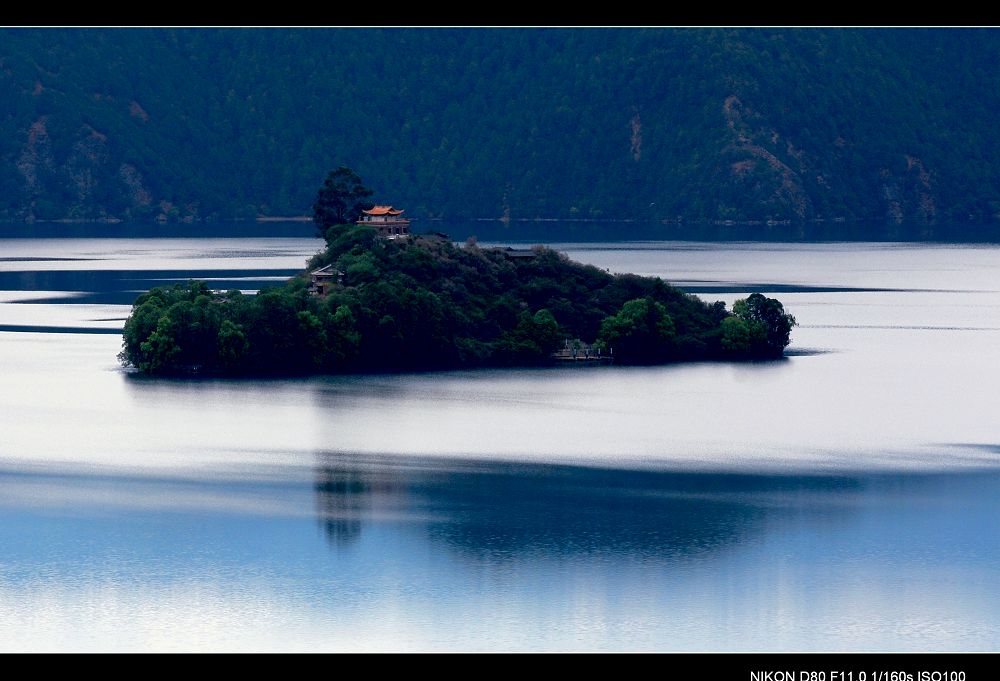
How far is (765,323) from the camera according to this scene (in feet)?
269

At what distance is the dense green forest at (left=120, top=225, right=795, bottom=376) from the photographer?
74.0 m

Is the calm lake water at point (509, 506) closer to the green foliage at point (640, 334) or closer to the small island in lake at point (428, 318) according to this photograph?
the small island in lake at point (428, 318)

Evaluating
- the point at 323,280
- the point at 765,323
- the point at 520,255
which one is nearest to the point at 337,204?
the point at 520,255

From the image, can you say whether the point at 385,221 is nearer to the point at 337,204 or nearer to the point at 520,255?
the point at 337,204

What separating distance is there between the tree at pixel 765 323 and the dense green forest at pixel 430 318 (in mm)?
65

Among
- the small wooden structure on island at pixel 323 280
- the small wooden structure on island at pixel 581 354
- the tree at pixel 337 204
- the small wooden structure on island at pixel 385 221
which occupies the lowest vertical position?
the small wooden structure on island at pixel 581 354

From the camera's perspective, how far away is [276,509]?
47969 mm

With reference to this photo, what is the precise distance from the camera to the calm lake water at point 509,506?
37.3 m

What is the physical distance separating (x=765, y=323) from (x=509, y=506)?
118 ft

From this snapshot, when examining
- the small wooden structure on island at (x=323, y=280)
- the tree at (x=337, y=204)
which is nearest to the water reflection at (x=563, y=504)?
the small wooden structure on island at (x=323, y=280)

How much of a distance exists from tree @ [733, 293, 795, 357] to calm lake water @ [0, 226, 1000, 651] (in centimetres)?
151

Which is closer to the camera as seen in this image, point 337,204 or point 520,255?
point 520,255

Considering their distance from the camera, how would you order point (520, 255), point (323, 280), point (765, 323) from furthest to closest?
point (520, 255) < point (765, 323) < point (323, 280)

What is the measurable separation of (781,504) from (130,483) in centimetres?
1883
